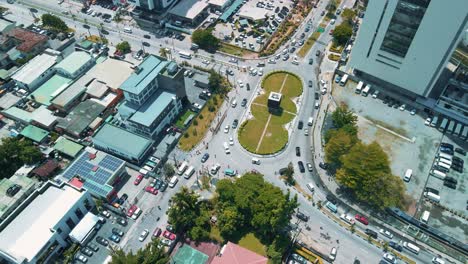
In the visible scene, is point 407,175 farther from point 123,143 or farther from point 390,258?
point 123,143

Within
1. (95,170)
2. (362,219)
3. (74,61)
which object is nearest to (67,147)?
(95,170)

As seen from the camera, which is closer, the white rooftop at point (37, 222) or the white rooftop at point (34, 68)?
the white rooftop at point (37, 222)

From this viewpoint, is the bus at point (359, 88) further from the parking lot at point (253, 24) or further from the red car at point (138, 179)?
the red car at point (138, 179)

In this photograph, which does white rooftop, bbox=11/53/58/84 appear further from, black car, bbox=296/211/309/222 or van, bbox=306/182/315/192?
black car, bbox=296/211/309/222

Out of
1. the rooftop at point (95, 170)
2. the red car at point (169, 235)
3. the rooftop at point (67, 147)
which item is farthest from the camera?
the rooftop at point (67, 147)

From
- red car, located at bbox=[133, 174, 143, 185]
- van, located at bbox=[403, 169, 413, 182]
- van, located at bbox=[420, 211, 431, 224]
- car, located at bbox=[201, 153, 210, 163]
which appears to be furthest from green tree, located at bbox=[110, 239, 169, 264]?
van, located at bbox=[403, 169, 413, 182]

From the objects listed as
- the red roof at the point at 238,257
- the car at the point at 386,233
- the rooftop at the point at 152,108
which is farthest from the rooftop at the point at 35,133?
the car at the point at 386,233
